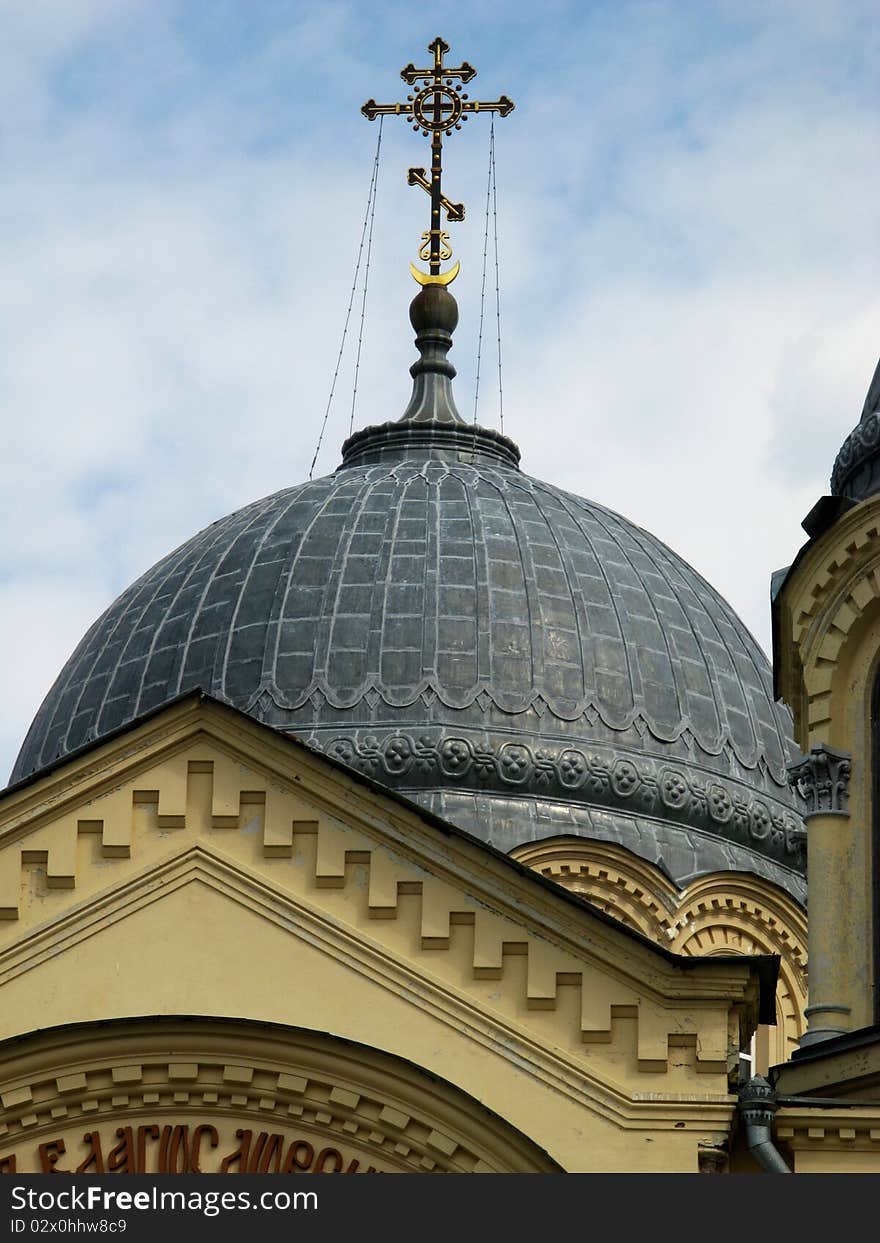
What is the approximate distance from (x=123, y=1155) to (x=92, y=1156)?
0.14 m

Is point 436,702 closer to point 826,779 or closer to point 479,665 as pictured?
point 479,665

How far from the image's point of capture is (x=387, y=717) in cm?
2200

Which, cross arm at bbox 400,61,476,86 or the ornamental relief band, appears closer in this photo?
→ the ornamental relief band

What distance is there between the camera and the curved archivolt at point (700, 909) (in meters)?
21.6

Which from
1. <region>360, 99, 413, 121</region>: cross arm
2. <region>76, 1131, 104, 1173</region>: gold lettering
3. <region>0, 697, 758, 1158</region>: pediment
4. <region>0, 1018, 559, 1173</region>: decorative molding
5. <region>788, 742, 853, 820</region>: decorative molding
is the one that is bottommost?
<region>76, 1131, 104, 1173</region>: gold lettering

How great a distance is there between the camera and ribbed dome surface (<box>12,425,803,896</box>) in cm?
2191

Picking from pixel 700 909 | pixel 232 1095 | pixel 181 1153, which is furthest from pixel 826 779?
pixel 700 909

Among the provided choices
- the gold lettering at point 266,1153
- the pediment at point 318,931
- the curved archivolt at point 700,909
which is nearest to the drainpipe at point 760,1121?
the pediment at point 318,931

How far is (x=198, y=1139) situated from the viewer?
43.5ft

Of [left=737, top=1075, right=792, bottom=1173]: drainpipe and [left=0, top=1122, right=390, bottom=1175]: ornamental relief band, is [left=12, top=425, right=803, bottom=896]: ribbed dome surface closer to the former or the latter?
[left=0, top=1122, right=390, bottom=1175]: ornamental relief band

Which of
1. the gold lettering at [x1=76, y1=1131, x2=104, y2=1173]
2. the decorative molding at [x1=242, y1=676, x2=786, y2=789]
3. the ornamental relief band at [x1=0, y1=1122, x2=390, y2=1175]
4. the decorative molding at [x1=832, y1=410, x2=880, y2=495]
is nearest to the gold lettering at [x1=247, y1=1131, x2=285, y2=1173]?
the ornamental relief band at [x1=0, y1=1122, x2=390, y2=1175]

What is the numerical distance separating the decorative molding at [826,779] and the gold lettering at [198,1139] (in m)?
4.75

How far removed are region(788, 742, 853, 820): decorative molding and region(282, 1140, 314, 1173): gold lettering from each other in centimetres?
455

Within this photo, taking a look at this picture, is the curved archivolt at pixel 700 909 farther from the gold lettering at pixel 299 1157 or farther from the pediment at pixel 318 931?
the gold lettering at pixel 299 1157
